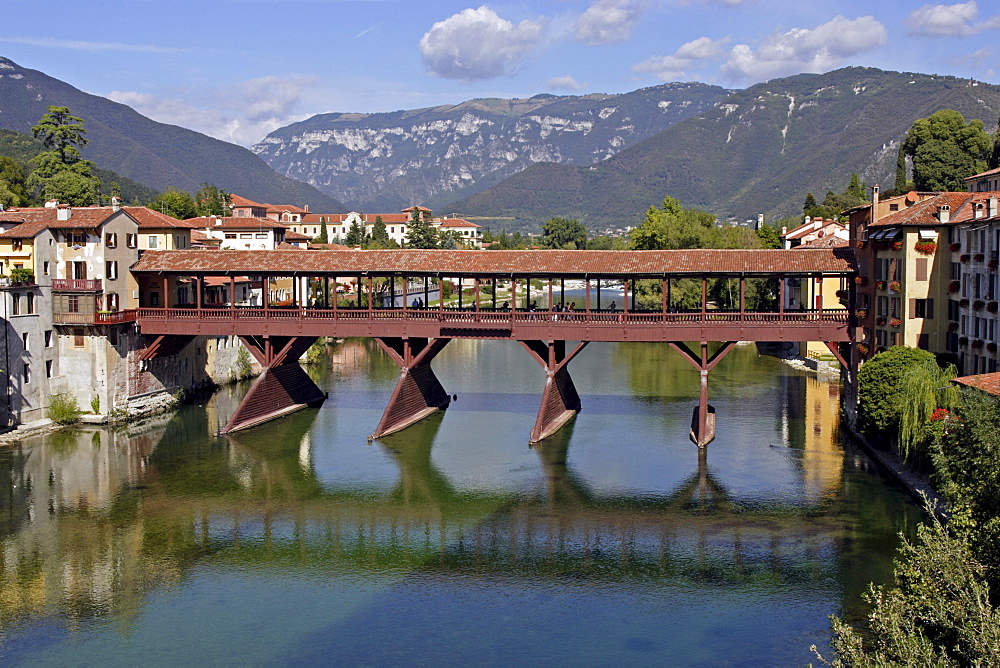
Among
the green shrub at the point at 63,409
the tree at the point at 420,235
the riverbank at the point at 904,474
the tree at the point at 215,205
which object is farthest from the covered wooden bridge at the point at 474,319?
the tree at the point at 420,235

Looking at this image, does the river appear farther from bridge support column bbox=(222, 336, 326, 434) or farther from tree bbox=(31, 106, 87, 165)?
tree bbox=(31, 106, 87, 165)

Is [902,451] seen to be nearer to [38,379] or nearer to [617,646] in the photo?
[617,646]

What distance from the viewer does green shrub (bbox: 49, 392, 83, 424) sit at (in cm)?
4847

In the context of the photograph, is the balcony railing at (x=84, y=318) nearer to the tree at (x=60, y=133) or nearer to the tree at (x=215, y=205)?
the tree at (x=60, y=133)

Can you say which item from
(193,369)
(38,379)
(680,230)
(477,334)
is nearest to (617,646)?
(477,334)

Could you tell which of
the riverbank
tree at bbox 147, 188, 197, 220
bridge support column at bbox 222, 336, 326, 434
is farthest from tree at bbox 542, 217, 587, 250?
the riverbank

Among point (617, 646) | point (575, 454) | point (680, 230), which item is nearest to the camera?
point (617, 646)

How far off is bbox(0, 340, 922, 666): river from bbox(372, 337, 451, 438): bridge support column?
3.20 feet

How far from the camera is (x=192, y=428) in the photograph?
49.6m

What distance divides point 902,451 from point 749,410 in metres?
14.5

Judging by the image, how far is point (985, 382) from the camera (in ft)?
108

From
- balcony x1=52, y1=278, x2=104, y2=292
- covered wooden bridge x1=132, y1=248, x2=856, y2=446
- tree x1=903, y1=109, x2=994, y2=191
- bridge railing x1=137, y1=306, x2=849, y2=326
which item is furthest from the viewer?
tree x1=903, y1=109, x2=994, y2=191

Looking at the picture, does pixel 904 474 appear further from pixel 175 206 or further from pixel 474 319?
pixel 175 206

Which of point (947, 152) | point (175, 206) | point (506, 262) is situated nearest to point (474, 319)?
point (506, 262)
